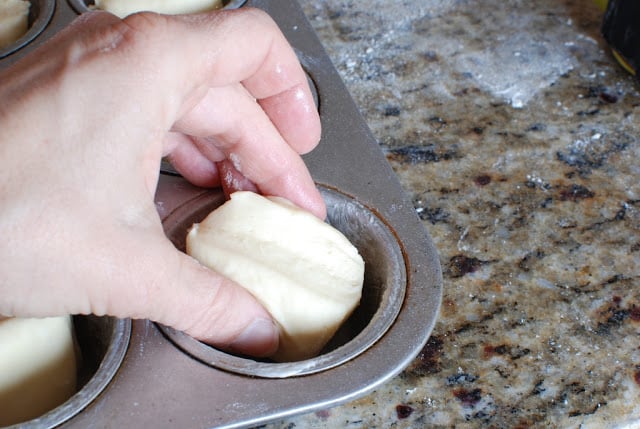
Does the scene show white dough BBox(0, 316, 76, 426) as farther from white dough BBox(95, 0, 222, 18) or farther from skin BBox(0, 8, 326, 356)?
white dough BBox(95, 0, 222, 18)

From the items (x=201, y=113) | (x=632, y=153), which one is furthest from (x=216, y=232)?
(x=632, y=153)

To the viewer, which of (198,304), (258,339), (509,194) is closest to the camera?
(198,304)

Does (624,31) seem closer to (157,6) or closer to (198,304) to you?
(157,6)

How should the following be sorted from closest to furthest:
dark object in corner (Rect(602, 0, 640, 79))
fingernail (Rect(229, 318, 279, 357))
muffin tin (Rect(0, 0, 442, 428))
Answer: muffin tin (Rect(0, 0, 442, 428)) → fingernail (Rect(229, 318, 279, 357)) → dark object in corner (Rect(602, 0, 640, 79))

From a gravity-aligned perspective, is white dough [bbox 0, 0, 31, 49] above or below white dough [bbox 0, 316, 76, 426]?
above

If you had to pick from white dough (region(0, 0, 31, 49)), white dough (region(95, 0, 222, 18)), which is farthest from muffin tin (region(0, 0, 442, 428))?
white dough (region(0, 0, 31, 49))

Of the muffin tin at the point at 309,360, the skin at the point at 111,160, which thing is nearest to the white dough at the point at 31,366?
the muffin tin at the point at 309,360

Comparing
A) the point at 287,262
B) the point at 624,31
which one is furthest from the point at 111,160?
the point at 624,31
